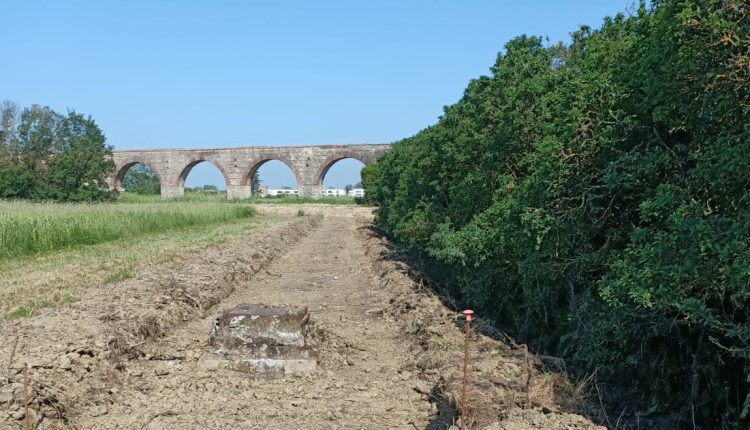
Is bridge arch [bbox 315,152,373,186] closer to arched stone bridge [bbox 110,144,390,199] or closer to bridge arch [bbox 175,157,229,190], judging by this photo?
arched stone bridge [bbox 110,144,390,199]

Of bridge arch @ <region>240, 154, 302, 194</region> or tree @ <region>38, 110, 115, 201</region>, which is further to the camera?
bridge arch @ <region>240, 154, 302, 194</region>

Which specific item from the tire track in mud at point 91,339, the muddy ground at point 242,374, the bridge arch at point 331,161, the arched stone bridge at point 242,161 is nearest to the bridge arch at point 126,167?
the arched stone bridge at point 242,161

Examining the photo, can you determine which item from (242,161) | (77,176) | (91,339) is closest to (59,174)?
(77,176)

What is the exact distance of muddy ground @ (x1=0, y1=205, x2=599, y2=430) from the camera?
4.55 m

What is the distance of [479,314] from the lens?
29.5ft

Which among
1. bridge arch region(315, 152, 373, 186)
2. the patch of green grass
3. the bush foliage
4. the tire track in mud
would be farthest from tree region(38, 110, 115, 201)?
the tire track in mud

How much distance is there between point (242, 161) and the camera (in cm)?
5525

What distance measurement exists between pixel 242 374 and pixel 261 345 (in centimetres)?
36

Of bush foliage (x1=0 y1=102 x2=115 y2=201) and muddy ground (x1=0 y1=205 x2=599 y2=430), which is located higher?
bush foliage (x1=0 y1=102 x2=115 y2=201)

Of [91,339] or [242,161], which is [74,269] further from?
[242,161]

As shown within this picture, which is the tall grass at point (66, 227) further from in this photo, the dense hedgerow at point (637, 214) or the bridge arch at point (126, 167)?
the bridge arch at point (126, 167)

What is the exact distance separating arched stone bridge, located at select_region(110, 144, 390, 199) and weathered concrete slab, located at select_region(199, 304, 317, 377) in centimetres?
4622

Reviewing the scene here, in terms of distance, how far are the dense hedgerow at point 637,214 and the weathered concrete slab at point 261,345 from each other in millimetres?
2605

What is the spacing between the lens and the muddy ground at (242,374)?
455cm
